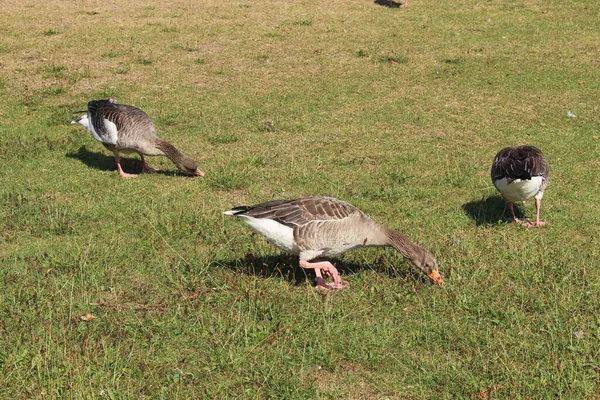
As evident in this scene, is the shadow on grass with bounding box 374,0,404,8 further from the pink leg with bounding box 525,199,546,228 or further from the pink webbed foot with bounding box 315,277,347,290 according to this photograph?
the pink webbed foot with bounding box 315,277,347,290

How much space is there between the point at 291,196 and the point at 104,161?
10.8 ft

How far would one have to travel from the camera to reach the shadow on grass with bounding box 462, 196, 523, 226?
803 centimetres

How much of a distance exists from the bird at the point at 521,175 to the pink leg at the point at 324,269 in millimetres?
2416

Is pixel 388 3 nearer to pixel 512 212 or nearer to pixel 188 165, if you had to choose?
pixel 188 165

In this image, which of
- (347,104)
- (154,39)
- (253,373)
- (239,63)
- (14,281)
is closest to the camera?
(253,373)

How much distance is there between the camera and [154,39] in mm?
17297

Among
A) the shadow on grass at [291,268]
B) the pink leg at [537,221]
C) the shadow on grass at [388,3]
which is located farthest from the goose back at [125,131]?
the shadow on grass at [388,3]

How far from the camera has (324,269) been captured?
6.27m

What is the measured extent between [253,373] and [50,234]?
138 inches

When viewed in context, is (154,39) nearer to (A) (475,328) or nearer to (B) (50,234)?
(B) (50,234)

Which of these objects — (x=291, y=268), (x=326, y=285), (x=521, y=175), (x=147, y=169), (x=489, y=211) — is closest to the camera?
(x=326, y=285)

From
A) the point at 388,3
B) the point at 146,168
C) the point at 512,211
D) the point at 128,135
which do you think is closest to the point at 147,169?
the point at 146,168

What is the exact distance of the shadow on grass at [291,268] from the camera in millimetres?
6379

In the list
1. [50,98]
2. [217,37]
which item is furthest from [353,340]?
[217,37]
